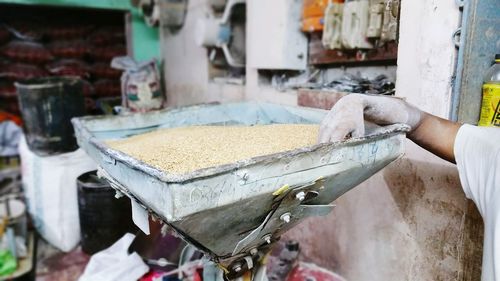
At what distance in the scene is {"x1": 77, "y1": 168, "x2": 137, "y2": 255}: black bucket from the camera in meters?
2.33

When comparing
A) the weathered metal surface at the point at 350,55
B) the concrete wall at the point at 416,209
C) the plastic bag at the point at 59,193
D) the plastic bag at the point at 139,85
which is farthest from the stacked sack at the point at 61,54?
the concrete wall at the point at 416,209

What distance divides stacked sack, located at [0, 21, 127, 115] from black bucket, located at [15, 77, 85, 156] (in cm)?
162

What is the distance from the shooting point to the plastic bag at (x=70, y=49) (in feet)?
14.0

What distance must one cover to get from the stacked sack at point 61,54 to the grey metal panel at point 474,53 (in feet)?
12.5

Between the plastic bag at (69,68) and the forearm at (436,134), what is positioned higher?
the plastic bag at (69,68)

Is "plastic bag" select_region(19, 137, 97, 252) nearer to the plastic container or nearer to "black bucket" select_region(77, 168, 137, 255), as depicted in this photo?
"black bucket" select_region(77, 168, 137, 255)

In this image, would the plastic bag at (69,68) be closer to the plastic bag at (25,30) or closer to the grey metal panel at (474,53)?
the plastic bag at (25,30)

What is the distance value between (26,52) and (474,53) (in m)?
4.15

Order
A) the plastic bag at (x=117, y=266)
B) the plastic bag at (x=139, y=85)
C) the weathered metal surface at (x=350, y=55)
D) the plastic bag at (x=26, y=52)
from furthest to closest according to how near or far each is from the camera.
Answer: the plastic bag at (x=26, y=52) < the plastic bag at (x=139, y=85) < the plastic bag at (x=117, y=266) < the weathered metal surface at (x=350, y=55)

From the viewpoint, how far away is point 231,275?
1177mm

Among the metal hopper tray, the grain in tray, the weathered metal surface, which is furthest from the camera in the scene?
the weathered metal surface

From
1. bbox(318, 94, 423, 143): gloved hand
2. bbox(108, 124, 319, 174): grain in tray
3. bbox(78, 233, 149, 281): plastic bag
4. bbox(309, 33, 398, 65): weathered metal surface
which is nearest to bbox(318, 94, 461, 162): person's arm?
bbox(318, 94, 423, 143): gloved hand

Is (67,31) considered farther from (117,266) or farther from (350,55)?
(350,55)

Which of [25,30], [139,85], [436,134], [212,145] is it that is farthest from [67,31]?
[436,134]
